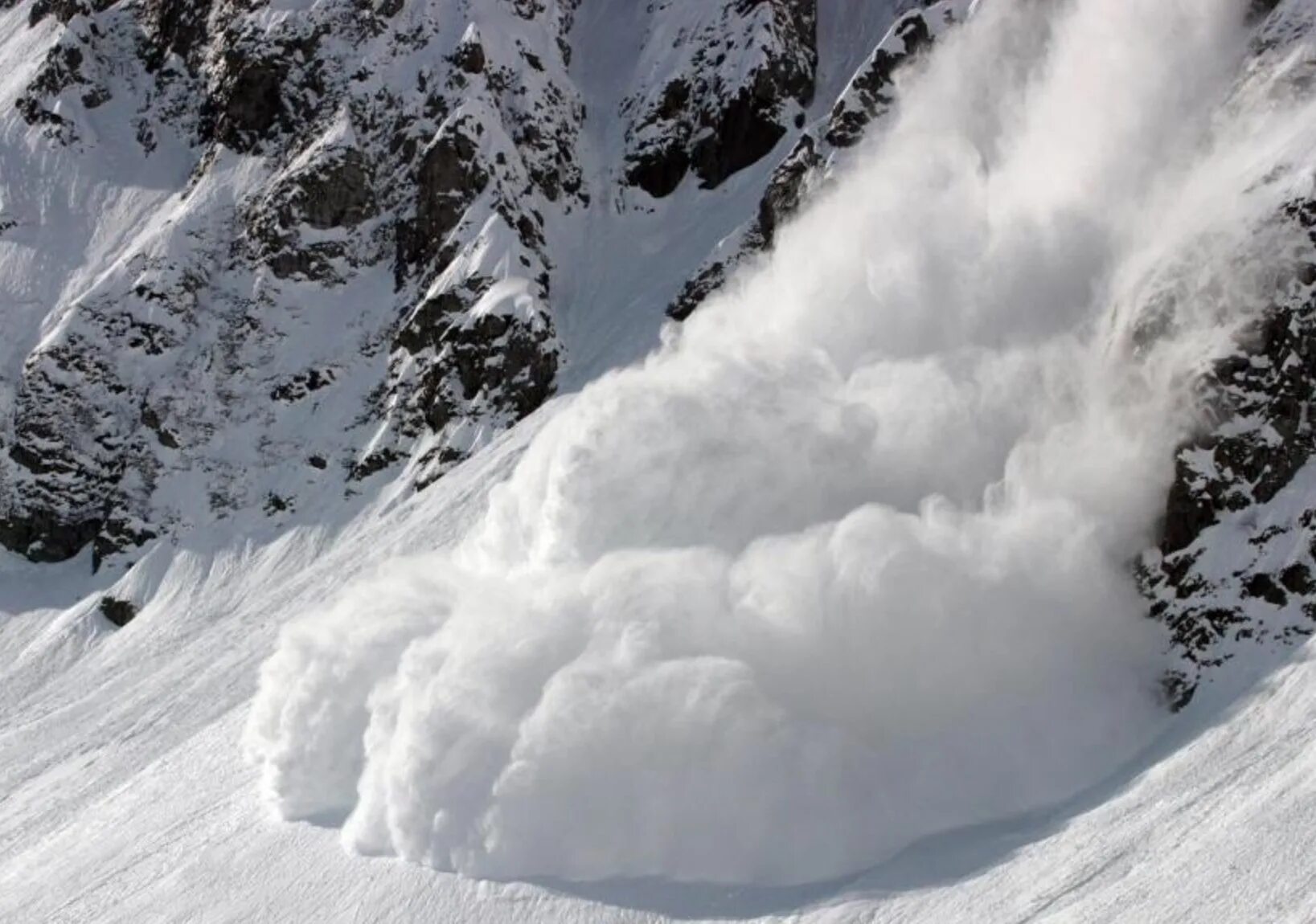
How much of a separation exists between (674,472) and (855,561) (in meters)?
10.1

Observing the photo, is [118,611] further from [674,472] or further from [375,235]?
[674,472]

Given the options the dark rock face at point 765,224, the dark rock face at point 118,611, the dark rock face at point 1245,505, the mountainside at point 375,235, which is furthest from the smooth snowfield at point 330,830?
the dark rock face at point 765,224

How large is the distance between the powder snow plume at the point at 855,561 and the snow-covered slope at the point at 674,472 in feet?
0.56

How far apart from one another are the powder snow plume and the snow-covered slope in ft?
0.56

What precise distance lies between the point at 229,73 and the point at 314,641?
4651 cm

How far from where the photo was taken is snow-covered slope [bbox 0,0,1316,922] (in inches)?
1876

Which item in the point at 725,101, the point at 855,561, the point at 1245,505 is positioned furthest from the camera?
the point at 725,101

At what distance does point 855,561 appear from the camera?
52.5m

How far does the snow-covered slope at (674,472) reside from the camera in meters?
47.7

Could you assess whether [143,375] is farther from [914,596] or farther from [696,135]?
[914,596]

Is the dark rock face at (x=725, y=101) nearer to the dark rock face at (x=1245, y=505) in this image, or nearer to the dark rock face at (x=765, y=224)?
the dark rock face at (x=765, y=224)

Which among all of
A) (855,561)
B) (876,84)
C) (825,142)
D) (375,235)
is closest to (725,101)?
(825,142)

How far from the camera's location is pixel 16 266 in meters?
95.6

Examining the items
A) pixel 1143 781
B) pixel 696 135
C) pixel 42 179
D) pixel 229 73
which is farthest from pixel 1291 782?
pixel 42 179
